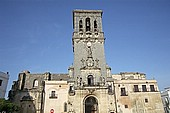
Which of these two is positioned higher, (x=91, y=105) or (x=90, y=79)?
(x=90, y=79)

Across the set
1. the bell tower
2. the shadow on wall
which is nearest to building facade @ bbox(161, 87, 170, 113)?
the bell tower

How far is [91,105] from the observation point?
33156 millimetres

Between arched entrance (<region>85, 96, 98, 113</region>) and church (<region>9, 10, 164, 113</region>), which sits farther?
arched entrance (<region>85, 96, 98, 113</region>)

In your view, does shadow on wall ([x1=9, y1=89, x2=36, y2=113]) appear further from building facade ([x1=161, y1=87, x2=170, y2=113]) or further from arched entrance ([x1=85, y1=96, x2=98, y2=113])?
building facade ([x1=161, y1=87, x2=170, y2=113])

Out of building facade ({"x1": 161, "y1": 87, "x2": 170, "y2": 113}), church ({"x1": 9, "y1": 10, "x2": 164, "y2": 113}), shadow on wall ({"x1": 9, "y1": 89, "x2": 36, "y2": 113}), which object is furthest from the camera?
building facade ({"x1": 161, "y1": 87, "x2": 170, "y2": 113})

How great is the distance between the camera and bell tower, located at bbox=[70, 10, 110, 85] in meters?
33.8

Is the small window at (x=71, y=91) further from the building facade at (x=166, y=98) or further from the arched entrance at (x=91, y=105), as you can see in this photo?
the building facade at (x=166, y=98)

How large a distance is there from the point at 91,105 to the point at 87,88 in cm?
382

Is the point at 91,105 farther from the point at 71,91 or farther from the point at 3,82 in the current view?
the point at 3,82

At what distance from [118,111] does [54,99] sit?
43.1 feet

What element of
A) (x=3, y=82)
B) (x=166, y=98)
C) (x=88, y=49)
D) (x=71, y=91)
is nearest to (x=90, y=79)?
(x=71, y=91)

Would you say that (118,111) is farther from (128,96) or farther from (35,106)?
(35,106)

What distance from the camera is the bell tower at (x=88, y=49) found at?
3384 centimetres

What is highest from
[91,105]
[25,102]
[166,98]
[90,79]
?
[90,79]
